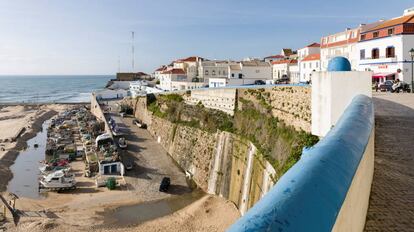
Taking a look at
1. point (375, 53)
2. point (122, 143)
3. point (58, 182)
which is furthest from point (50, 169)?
point (375, 53)

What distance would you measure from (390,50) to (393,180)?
3148 cm

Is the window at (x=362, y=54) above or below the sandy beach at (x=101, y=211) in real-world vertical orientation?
above

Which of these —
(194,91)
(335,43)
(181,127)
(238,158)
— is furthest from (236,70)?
(238,158)

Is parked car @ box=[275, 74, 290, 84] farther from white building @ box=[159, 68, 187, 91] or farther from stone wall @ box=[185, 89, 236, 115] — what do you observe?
white building @ box=[159, 68, 187, 91]

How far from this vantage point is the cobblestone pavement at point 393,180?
4.92 metres

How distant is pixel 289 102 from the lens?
74.0 feet

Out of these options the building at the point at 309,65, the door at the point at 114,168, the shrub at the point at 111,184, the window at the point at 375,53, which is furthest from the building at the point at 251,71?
the shrub at the point at 111,184

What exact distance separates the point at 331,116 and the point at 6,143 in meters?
50.2

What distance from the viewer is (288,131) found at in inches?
850

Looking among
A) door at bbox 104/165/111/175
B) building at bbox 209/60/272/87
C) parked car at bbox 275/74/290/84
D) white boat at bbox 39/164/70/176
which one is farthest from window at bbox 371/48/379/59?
white boat at bbox 39/164/70/176

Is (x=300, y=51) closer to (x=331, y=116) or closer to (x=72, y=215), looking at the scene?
(x=72, y=215)

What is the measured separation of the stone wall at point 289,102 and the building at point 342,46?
1990 cm

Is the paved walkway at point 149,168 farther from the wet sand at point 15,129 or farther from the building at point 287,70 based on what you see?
the building at point 287,70

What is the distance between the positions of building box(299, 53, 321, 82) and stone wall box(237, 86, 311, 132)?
1043 inches
